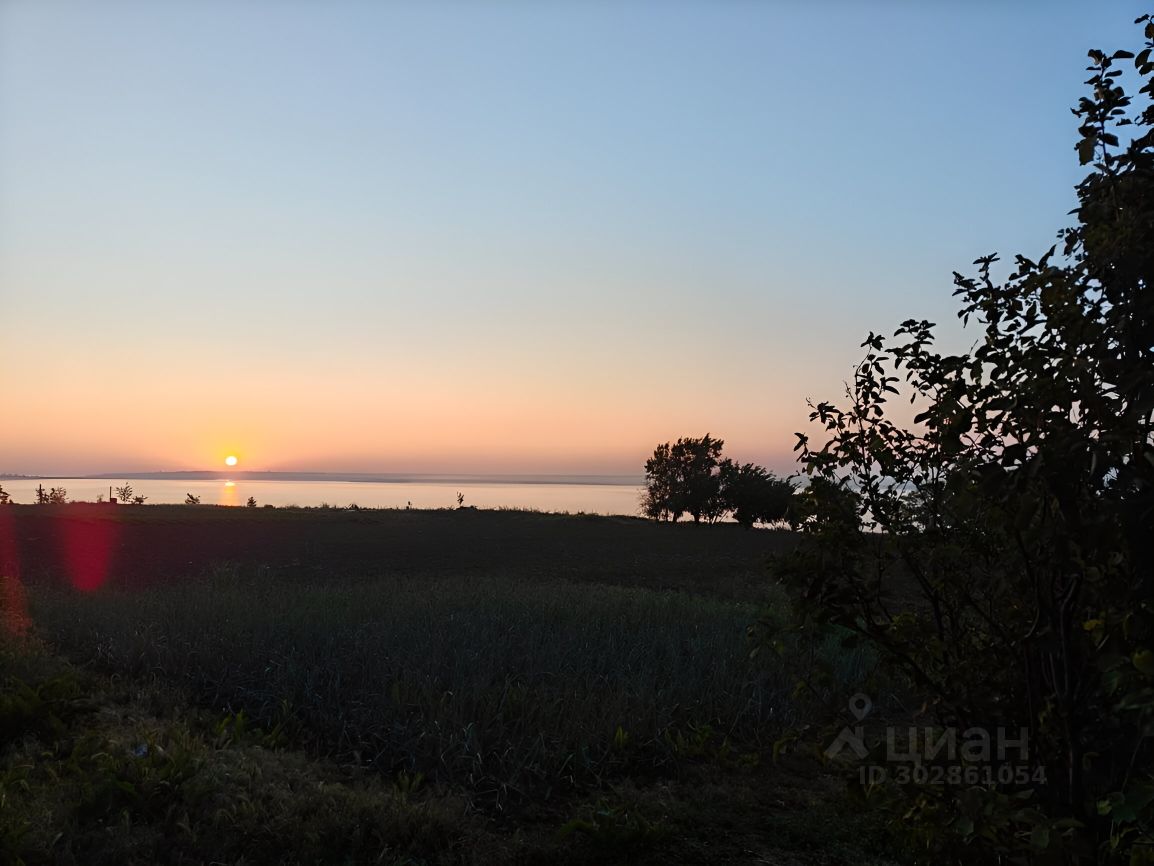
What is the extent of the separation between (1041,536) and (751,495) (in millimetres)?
37792

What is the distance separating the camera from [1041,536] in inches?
98.5

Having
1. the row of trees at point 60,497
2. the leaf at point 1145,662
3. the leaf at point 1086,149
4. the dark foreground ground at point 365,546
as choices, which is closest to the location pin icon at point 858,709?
the leaf at point 1145,662

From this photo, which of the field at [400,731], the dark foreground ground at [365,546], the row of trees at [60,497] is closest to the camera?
the field at [400,731]

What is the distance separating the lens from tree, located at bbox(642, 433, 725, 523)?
41594 mm

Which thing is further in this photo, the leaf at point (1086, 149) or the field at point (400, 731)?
the field at point (400, 731)

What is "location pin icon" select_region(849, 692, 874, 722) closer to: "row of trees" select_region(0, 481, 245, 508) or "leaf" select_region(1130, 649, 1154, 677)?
"leaf" select_region(1130, 649, 1154, 677)

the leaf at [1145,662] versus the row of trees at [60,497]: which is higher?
the leaf at [1145,662]

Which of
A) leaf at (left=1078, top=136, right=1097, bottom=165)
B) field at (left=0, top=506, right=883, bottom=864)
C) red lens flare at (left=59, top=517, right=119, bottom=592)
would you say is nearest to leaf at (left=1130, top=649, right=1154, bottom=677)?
field at (left=0, top=506, right=883, bottom=864)

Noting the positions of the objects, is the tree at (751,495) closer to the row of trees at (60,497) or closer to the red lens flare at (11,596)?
the row of trees at (60,497)

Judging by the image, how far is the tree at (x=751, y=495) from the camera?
39125 millimetres

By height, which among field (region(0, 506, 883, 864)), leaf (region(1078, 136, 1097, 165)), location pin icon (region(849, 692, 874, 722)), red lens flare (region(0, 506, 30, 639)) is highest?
leaf (region(1078, 136, 1097, 165))

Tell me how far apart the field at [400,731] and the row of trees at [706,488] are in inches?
1063

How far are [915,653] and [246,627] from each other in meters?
7.99

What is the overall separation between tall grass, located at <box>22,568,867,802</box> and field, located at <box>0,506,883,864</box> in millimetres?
30
